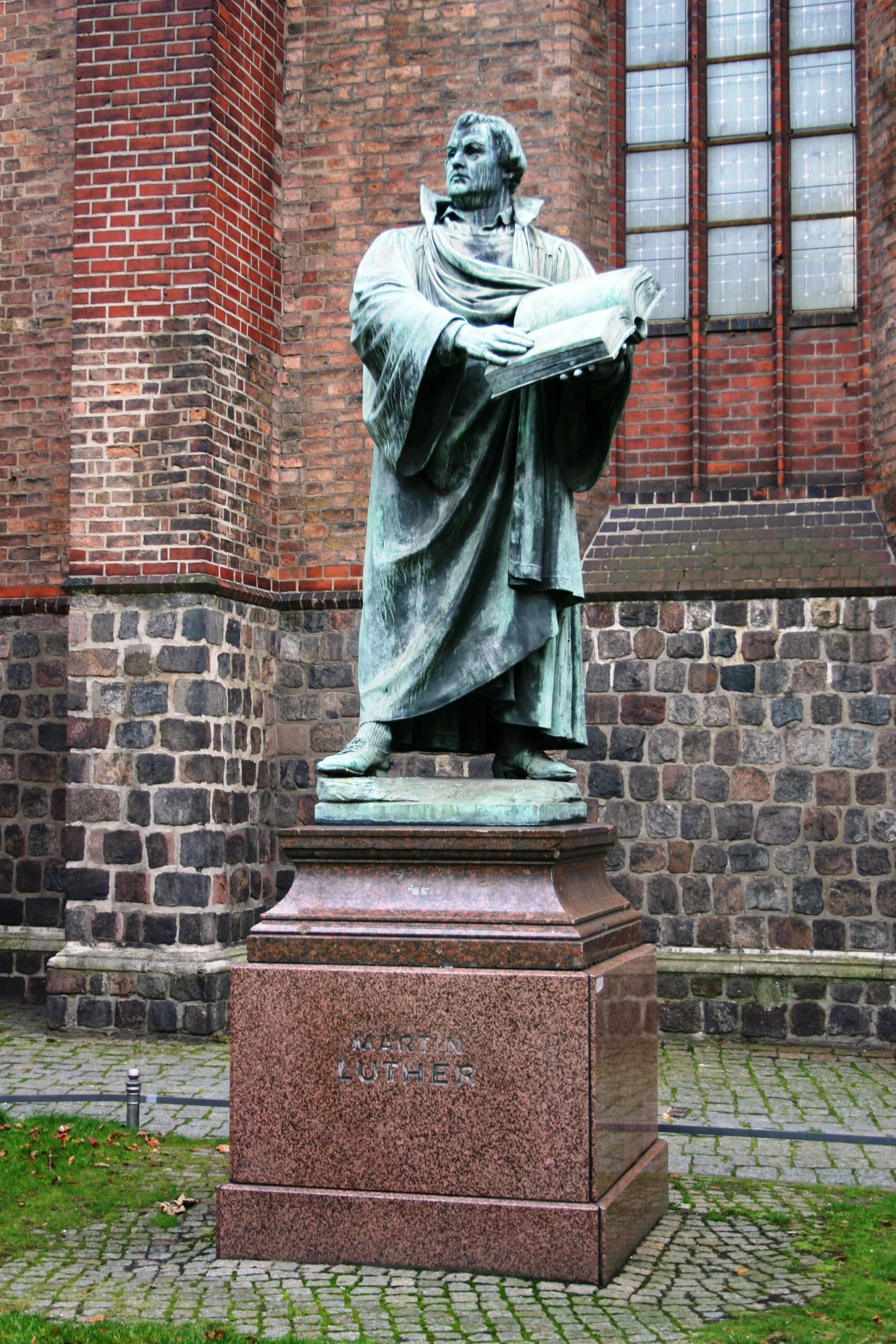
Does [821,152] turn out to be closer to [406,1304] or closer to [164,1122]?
[164,1122]

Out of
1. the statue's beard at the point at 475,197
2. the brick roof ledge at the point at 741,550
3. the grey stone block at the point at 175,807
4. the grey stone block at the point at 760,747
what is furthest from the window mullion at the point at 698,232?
the statue's beard at the point at 475,197

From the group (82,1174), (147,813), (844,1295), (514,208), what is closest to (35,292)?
(147,813)

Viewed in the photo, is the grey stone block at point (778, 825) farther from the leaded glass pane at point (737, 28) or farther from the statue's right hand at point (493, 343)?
the statue's right hand at point (493, 343)

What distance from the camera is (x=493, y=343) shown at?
15.3 feet

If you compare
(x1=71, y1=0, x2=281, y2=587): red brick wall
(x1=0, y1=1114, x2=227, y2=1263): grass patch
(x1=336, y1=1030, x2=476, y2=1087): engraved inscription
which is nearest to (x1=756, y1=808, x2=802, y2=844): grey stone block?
(x1=71, y1=0, x2=281, y2=587): red brick wall

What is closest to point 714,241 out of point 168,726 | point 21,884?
point 168,726

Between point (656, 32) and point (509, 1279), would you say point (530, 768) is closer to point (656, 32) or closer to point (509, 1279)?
point (509, 1279)

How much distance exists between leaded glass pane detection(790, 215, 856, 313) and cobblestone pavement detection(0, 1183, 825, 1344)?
24.5 feet

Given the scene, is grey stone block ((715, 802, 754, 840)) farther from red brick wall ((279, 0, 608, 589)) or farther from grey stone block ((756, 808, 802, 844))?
red brick wall ((279, 0, 608, 589))

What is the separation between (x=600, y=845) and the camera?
16.5 ft

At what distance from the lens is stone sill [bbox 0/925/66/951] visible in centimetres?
1071

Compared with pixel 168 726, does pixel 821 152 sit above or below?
above

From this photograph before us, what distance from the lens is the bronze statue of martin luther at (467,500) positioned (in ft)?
15.9

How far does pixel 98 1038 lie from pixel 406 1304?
566 centimetres
